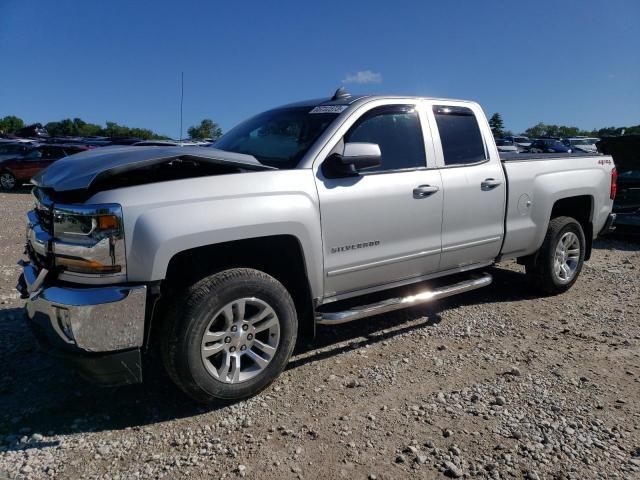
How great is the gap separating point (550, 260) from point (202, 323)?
12.3 ft

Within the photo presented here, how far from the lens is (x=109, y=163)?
2885mm

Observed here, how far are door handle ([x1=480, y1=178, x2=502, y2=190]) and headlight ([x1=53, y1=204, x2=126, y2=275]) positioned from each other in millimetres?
2991

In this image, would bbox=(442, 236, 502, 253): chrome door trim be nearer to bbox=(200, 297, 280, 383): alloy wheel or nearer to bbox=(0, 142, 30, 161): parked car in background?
bbox=(200, 297, 280, 383): alloy wheel

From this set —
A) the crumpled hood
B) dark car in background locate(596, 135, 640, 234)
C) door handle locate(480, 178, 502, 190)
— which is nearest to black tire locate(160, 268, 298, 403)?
the crumpled hood

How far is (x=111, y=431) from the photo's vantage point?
295 cm

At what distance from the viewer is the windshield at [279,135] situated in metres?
3.69

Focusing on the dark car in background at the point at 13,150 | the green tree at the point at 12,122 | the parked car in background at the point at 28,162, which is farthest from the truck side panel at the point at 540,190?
the green tree at the point at 12,122

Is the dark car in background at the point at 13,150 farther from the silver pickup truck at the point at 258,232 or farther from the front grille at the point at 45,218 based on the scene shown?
the front grille at the point at 45,218

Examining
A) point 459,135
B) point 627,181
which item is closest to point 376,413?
point 459,135

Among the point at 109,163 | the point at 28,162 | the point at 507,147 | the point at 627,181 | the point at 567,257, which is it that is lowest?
the point at 567,257

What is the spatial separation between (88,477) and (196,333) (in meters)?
0.87

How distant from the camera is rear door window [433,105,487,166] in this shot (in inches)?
169

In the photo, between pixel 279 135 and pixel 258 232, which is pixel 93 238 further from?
pixel 279 135

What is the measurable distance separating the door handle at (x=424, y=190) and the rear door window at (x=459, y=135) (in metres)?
0.36
